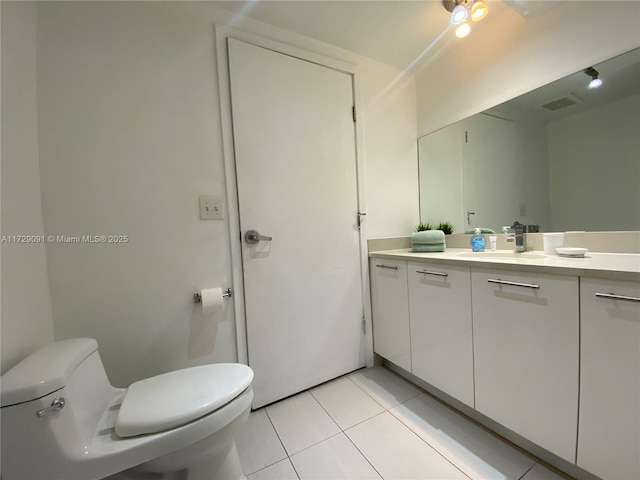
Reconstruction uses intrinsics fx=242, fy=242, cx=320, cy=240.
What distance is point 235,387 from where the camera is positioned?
0.85 metres

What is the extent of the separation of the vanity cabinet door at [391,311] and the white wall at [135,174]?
94 centimetres

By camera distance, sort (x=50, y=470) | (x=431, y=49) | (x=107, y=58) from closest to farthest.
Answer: (x=50, y=470)
(x=107, y=58)
(x=431, y=49)

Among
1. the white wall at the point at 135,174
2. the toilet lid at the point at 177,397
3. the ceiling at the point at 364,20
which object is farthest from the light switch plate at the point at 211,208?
the ceiling at the point at 364,20

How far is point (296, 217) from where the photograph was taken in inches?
56.9

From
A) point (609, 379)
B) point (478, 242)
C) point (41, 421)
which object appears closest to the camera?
point (41, 421)

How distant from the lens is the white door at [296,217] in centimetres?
133

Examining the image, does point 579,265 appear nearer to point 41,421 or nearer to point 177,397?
point 177,397

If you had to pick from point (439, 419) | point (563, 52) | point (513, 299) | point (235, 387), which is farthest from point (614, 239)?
point (235, 387)

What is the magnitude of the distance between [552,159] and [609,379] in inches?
44.1

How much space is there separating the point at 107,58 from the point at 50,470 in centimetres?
149

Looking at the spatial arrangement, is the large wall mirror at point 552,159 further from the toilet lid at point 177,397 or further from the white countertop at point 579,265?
the toilet lid at point 177,397

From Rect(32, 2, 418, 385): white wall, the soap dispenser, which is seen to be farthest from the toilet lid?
the soap dispenser

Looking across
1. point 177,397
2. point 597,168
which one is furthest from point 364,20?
point 177,397

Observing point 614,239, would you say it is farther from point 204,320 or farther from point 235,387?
point 204,320
